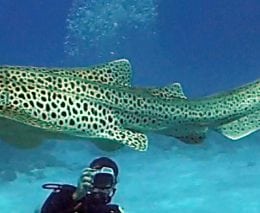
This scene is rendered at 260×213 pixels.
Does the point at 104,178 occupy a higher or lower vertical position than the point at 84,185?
higher

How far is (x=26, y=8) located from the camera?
2112 centimetres

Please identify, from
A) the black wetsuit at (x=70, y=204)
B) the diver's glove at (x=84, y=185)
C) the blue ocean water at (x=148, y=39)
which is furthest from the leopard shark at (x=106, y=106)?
the blue ocean water at (x=148, y=39)

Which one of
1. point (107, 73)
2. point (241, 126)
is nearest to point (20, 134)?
point (107, 73)

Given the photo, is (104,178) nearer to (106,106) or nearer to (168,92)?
(106,106)

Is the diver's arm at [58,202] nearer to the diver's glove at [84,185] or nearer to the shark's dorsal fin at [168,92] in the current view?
the diver's glove at [84,185]

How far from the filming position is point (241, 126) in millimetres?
6480

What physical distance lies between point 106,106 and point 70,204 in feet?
3.64

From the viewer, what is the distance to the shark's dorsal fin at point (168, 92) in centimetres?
595

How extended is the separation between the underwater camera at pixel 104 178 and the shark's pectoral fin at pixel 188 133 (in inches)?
31.4

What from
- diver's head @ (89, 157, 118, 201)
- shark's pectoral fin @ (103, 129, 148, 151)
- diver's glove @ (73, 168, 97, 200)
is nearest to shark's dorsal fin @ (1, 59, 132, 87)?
shark's pectoral fin @ (103, 129, 148, 151)

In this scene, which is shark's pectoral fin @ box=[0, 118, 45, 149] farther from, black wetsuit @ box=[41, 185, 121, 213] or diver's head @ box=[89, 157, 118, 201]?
diver's head @ box=[89, 157, 118, 201]

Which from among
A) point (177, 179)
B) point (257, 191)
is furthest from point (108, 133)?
point (257, 191)

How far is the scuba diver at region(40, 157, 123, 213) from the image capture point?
5.89 metres

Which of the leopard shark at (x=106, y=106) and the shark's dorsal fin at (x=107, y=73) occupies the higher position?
the shark's dorsal fin at (x=107, y=73)
